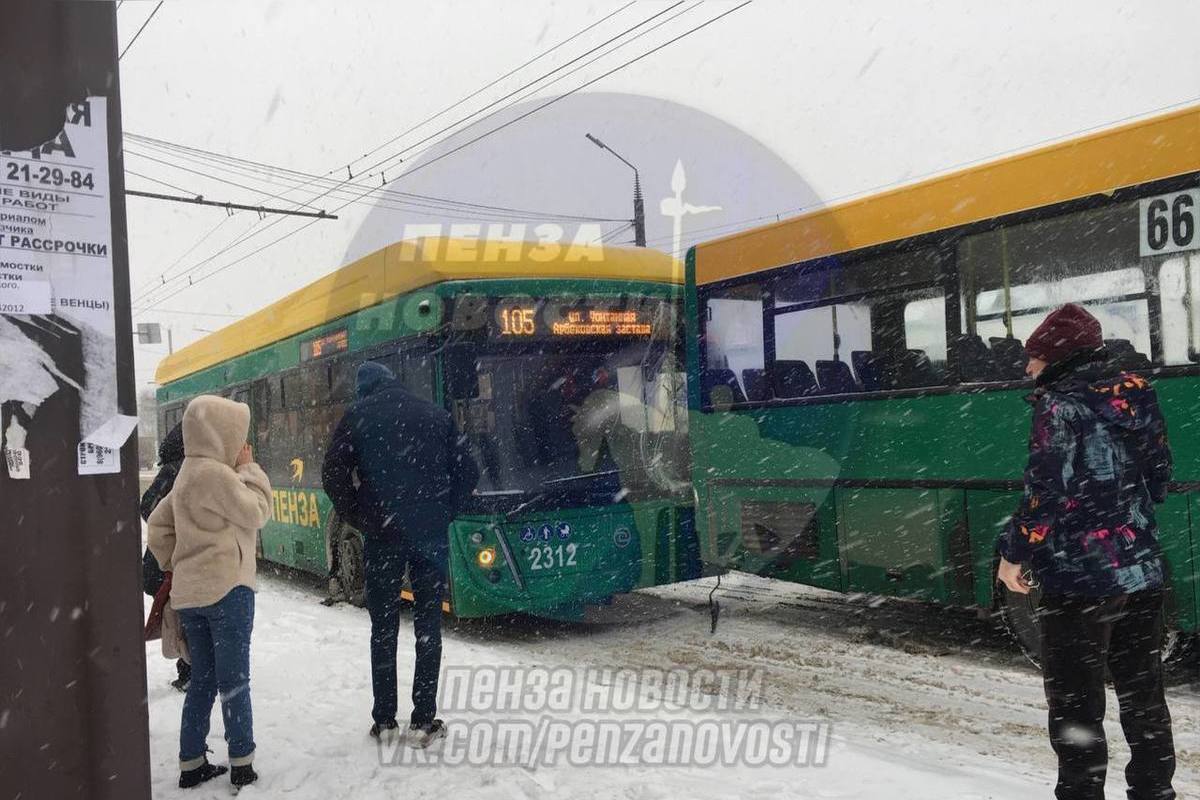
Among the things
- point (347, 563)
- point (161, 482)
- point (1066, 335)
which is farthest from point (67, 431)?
point (347, 563)

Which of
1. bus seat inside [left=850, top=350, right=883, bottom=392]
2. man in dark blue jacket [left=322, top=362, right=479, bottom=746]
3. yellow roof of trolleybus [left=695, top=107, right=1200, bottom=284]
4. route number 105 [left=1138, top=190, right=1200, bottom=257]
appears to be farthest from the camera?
bus seat inside [left=850, top=350, right=883, bottom=392]

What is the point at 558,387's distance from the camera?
777 cm

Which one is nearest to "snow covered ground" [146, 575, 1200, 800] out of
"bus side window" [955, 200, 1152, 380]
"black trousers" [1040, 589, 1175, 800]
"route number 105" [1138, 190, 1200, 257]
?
"black trousers" [1040, 589, 1175, 800]

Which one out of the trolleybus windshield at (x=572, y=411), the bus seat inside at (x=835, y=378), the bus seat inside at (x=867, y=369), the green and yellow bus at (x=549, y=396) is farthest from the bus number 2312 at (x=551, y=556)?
the bus seat inside at (x=867, y=369)

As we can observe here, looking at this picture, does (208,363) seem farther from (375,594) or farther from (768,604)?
(375,594)

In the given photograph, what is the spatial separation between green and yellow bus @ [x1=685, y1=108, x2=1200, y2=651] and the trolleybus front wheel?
327cm

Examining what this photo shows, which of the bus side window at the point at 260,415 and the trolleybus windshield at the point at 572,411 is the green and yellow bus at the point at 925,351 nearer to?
the trolleybus windshield at the point at 572,411

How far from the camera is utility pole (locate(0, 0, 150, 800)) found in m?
2.79

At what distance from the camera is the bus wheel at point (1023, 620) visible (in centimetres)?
650

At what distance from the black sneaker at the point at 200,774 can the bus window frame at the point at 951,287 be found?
5.00m

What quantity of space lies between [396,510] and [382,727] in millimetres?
1111

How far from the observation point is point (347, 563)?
9.48 meters

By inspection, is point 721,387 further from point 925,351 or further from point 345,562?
point 345,562

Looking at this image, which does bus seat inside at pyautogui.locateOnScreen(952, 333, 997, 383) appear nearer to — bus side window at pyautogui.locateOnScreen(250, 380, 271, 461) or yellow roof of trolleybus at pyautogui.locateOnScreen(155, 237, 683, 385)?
yellow roof of trolleybus at pyautogui.locateOnScreen(155, 237, 683, 385)
